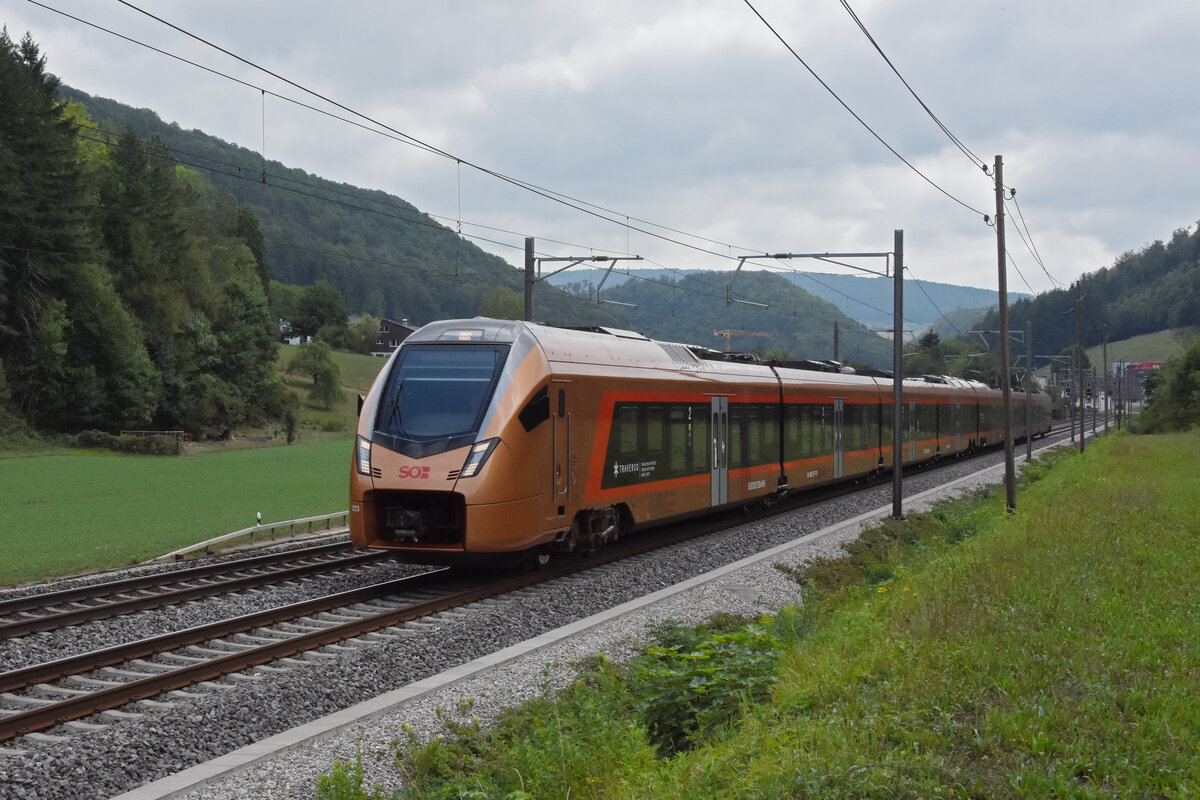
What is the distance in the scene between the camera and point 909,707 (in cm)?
614

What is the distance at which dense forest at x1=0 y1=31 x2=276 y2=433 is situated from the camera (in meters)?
55.0

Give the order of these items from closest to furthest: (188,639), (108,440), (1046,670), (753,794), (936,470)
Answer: (753,794), (1046,670), (188,639), (936,470), (108,440)

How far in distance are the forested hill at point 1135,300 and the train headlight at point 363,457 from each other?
462 feet

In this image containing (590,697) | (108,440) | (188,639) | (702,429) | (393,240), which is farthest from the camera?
(393,240)

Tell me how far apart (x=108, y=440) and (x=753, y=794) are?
183 feet

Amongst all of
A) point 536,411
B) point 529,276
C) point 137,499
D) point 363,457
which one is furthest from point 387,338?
point 536,411

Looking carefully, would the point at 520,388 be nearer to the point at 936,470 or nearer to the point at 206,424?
the point at 936,470

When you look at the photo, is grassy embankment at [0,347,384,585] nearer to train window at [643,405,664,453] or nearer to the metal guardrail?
the metal guardrail

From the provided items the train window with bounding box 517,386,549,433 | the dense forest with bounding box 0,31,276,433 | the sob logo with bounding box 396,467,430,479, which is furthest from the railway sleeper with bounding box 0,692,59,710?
the dense forest with bounding box 0,31,276,433

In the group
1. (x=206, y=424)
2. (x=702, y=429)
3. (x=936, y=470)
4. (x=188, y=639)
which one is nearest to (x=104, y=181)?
(x=206, y=424)

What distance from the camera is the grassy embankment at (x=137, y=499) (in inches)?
730

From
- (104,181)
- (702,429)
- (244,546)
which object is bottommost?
(244,546)

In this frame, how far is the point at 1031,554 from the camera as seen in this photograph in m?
12.1

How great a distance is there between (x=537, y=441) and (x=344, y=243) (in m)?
106
